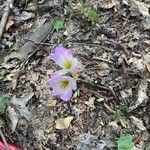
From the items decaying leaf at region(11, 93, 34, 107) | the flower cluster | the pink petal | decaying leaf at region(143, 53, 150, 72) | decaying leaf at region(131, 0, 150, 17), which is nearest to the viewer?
the flower cluster

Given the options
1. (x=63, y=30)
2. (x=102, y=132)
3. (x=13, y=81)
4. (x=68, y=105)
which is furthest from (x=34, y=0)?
(x=102, y=132)

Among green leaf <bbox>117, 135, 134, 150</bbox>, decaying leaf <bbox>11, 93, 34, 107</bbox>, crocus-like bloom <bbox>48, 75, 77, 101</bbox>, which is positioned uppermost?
crocus-like bloom <bbox>48, 75, 77, 101</bbox>

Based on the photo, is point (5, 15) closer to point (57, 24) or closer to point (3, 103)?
point (57, 24)

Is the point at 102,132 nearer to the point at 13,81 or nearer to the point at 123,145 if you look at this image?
A: the point at 123,145

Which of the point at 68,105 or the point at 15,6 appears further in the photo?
the point at 15,6

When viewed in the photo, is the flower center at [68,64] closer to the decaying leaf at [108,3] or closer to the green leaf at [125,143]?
the green leaf at [125,143]

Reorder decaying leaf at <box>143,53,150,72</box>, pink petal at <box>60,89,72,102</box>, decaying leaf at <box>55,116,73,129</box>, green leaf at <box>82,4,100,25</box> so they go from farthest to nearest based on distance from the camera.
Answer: green leaf at <box>82,4,100,25</box> → decaying leaf at <box>143,53,150,72</box> → decaying leaf at <box>55,116,73,129</box> → pink petal at <box>60,89,72,102</box>

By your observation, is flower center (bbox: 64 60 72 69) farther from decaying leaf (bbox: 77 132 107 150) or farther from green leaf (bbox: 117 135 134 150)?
green leaf (bbox: 117 135 134 150)

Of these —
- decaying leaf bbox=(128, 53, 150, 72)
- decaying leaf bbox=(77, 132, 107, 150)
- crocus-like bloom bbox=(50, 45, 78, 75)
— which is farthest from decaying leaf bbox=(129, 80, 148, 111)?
crocus-like bloom bbox=(50, 45, 78, 75)
